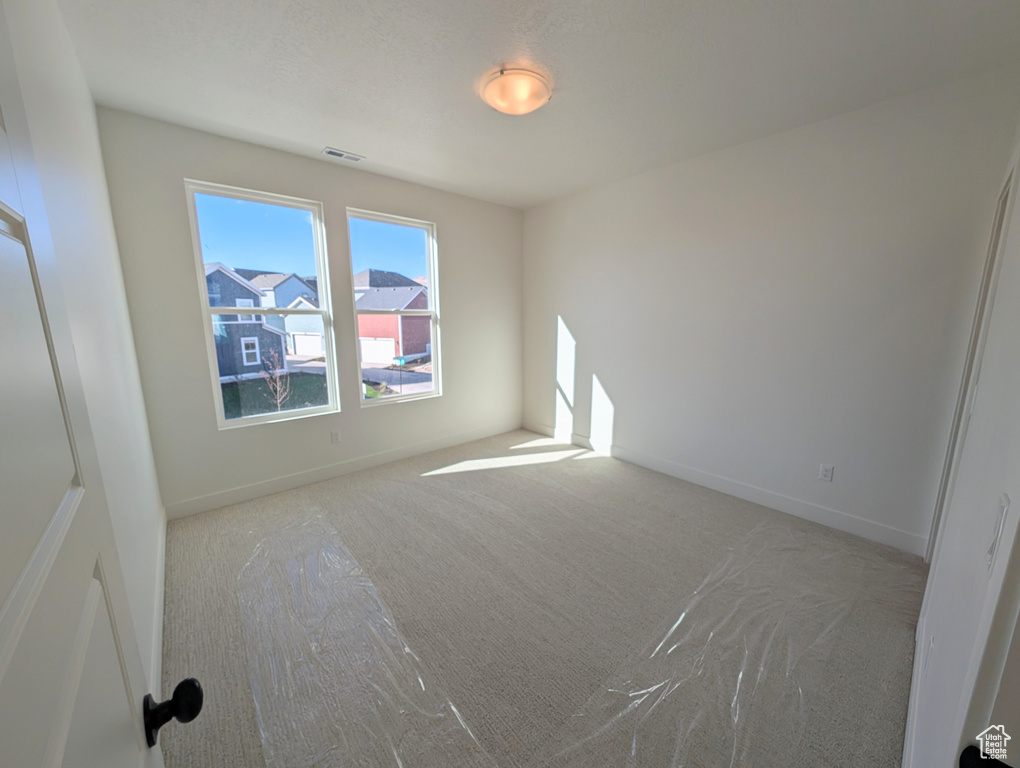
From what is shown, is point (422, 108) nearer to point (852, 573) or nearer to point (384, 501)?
point (384, 501)

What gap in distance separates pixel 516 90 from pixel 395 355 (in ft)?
8.18

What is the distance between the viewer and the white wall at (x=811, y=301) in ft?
7.15

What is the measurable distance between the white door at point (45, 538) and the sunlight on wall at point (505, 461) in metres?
3.04

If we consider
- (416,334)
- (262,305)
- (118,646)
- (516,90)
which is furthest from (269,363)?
→ (118,646)

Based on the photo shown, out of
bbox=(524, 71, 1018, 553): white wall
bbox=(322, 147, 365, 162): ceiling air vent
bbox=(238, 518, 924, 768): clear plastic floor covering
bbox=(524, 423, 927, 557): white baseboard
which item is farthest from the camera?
bbox=(322, 147, 365, 162): ceiling air vent

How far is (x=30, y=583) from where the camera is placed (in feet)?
1.23

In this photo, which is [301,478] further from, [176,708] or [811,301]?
[811,301]

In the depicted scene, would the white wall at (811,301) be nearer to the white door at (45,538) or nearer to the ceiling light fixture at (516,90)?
the ceiling light fixture at (516,90)

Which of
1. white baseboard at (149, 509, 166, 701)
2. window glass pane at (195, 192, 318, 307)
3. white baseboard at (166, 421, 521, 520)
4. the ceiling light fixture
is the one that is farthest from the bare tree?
the ceiling light fixture

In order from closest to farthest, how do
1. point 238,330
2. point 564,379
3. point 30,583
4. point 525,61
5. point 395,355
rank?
point 30,583 < point 525,61 < point 238,330 < point 395,355 < point 564,379

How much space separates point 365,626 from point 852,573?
261 cm

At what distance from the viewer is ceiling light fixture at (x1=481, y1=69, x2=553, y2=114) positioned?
6.66ft

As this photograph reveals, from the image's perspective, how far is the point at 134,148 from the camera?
8.01 ft

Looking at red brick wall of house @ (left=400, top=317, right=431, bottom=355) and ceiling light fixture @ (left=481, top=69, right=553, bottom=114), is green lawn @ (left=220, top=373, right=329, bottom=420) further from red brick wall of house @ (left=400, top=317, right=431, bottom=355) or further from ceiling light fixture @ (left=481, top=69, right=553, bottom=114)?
ceiling light fixture @ (left=481, top=69, right=553, bottom=114)
